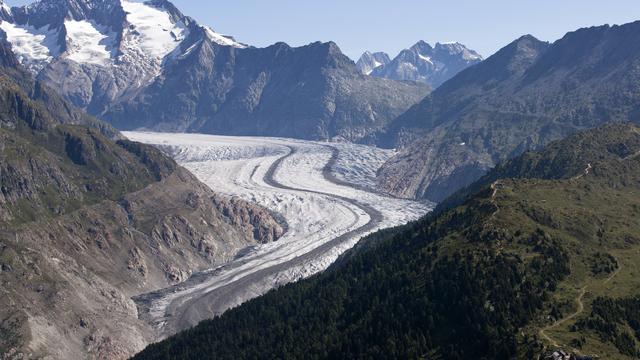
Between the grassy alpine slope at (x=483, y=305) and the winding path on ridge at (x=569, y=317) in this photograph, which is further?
Result: the grassy alpine slope at (x=483, y=305)

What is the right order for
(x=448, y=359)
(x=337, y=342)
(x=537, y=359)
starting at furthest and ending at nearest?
(x=337, y=342), (x=448, y=359), (x=537, y=359)

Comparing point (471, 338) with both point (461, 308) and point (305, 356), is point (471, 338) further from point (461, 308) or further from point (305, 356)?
point (305, 356)

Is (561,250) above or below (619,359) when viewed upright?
above

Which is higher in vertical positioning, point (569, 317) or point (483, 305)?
point (483, 305)

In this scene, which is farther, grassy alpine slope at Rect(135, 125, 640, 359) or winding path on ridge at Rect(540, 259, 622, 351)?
grassy alpine slope at Rect(135, 125, 640, 359)

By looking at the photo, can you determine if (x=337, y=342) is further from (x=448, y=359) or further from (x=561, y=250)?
(x=561, y=250)

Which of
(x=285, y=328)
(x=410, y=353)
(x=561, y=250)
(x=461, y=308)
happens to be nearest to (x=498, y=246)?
(x=561, y=250)

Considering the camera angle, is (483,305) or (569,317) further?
(483,305)

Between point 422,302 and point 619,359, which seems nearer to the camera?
point 619,359

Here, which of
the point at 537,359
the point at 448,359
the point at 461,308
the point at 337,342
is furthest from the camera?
the point at 337,342
